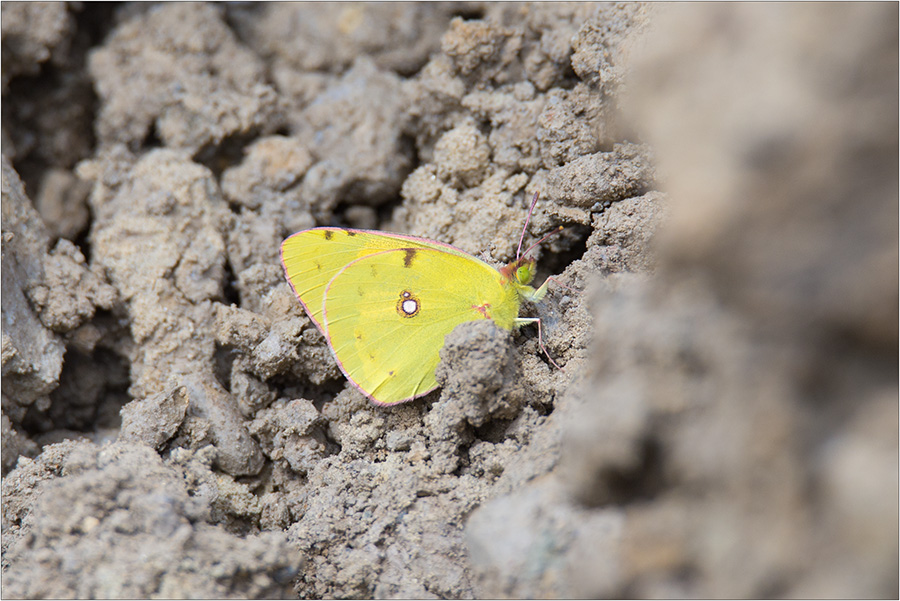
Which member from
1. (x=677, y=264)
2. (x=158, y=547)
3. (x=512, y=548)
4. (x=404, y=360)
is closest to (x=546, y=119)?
(x=404, y=360)

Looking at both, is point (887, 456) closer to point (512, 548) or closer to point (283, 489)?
point (512, 548)

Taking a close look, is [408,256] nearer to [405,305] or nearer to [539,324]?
[405,305]

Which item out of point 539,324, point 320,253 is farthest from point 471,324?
point 320,253

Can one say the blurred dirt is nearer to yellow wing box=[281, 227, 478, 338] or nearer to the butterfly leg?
the butterfly leg

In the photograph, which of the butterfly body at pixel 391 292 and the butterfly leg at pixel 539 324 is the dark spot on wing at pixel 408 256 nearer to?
the butterfly body at pixel 391 292

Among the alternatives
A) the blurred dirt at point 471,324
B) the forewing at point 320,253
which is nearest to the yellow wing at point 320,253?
the forewing at point 320,253

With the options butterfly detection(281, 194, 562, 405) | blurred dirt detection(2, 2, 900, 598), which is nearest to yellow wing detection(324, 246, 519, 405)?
butterfly detection(281, 194, 562, 405)
